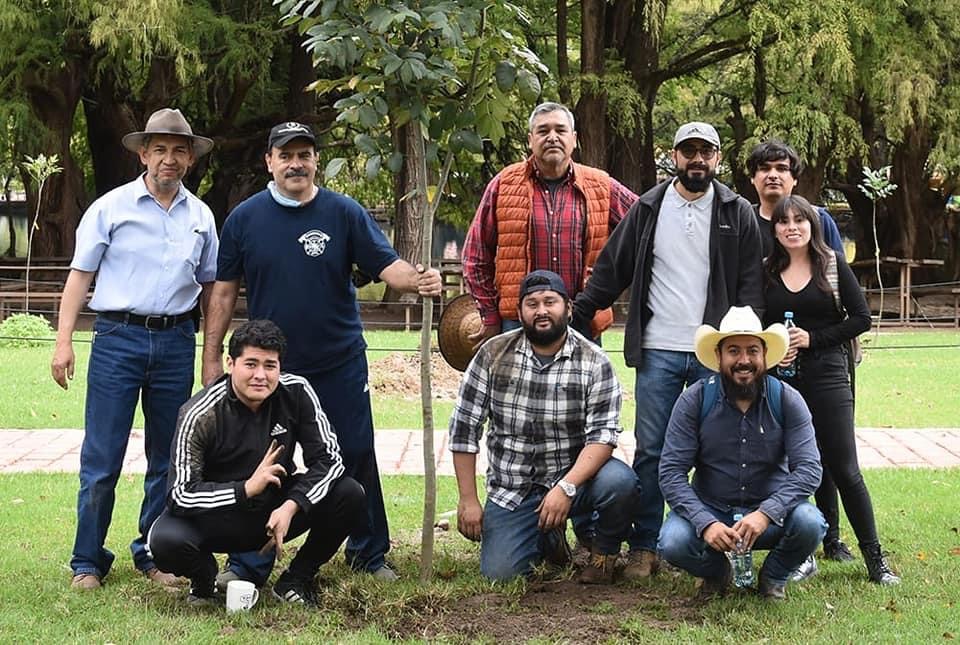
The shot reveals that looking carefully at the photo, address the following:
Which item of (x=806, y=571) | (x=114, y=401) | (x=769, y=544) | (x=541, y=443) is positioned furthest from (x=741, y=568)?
(x=114, y=401)

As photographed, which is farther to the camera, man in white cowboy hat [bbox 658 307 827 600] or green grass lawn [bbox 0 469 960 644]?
man in white cowboy hat [bbox 658 307 827 600]

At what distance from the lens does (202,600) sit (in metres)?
5.05

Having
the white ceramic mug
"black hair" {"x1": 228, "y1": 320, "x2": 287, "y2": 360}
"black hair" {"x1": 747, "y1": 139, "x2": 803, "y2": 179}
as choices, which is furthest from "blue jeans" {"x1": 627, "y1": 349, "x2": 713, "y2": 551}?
the white ceramic mug

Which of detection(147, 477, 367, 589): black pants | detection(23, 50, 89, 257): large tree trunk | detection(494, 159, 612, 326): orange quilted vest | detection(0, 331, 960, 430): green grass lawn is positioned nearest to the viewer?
detection(147, 477, 367, 589): black pants

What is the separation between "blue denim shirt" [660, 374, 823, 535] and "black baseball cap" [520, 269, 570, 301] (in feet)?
2.37

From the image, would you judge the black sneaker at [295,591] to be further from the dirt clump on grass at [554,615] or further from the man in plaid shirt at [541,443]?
the man in plaid shirt at [541,443]

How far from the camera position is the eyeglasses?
5.30 m

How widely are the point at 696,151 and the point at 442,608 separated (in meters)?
2.21

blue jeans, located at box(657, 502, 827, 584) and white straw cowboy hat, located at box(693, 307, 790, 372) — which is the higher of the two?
white straw cowboy hat, located at box(693, 307, 790, 372)

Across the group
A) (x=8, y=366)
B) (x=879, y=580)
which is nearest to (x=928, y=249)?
(x=8, y=366)

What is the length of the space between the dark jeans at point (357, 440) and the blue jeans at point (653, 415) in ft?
3.83

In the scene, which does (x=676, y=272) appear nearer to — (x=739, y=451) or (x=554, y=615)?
(x=739, y=451)

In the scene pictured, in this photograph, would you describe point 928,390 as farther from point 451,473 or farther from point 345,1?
point 345,1

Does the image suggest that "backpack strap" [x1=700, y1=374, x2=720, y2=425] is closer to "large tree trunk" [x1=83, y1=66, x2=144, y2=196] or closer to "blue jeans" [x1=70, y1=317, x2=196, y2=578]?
"blue jeans" [x1=70, y1=317, x2=196, y2=578]
